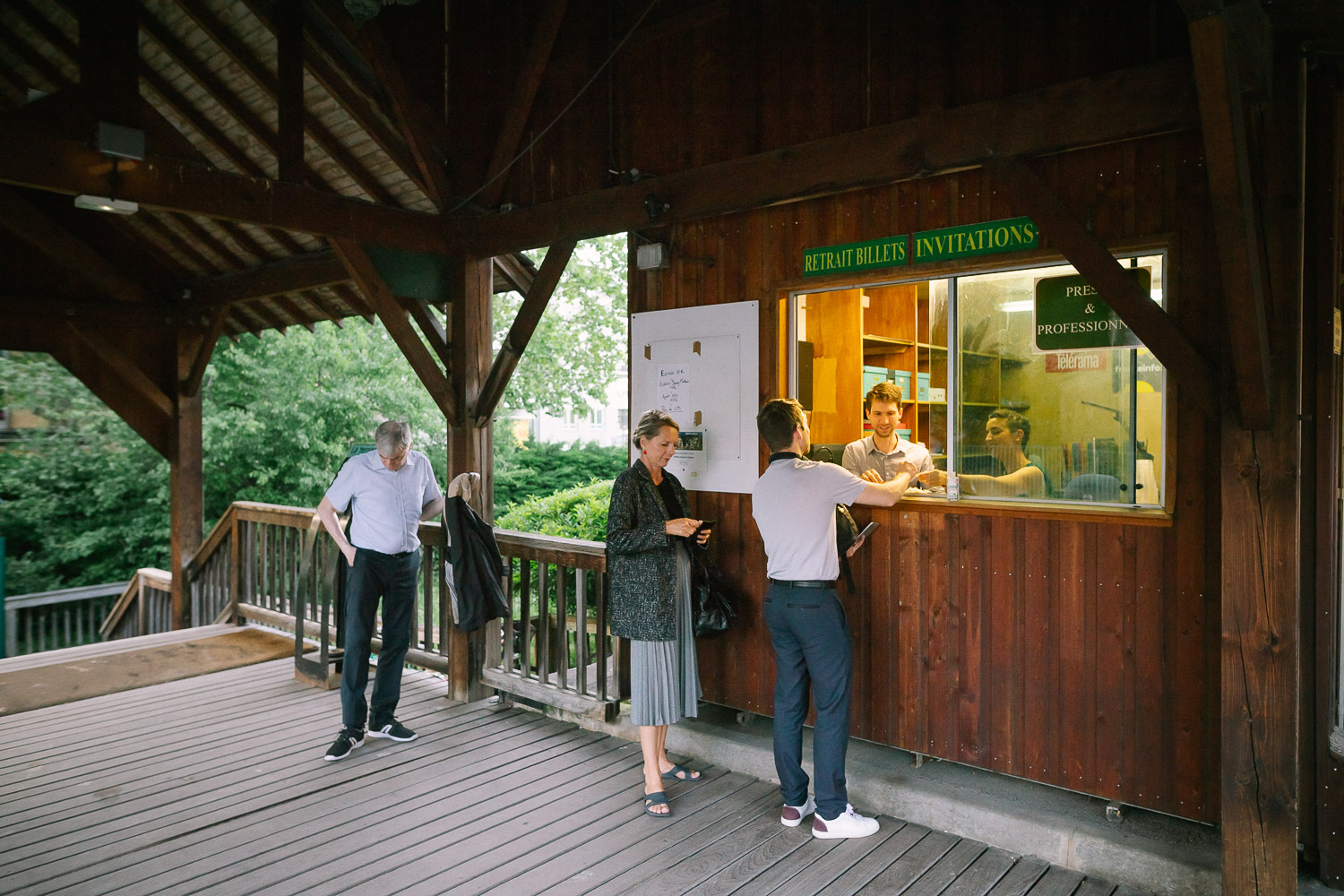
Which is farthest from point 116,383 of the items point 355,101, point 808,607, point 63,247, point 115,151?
point 808,607

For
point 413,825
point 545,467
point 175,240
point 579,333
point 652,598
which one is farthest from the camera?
point 579,333

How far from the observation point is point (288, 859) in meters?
3.67

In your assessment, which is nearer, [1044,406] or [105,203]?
[1044,406]

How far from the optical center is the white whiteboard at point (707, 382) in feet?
15.4

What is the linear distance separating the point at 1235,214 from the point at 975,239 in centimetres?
130

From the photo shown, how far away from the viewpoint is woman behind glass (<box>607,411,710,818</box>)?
4090 mm

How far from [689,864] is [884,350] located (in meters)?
3.49

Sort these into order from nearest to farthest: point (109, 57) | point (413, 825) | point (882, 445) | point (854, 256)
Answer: point (413, 825)
point (854, 256)
point (109, 57)
point (882, 445)

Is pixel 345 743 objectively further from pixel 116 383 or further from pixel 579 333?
pixel 579 333

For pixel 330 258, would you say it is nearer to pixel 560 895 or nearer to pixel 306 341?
pixel 560 895

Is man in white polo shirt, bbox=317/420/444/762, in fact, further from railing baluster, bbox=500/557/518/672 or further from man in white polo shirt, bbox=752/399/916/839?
man in white polo shirt, bbox=752/399/916/839

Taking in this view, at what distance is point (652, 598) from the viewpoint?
4.08 metres

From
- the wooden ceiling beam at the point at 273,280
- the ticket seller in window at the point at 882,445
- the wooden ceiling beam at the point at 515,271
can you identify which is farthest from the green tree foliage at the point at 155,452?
the ticket seller in window at the point at 882,445

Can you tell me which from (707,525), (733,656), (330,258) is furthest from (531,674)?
(330,258)
